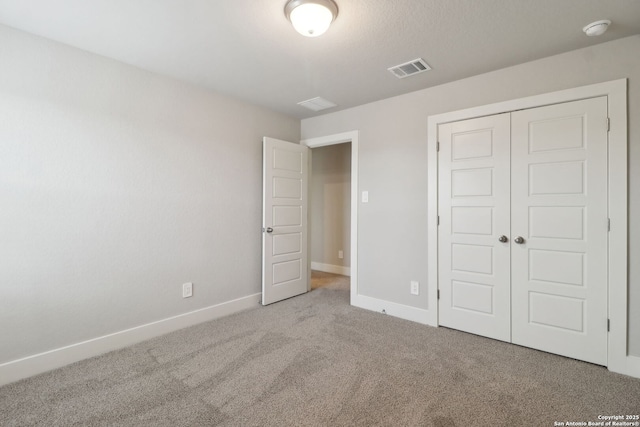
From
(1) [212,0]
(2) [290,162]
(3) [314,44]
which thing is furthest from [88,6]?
(2) [290,162]

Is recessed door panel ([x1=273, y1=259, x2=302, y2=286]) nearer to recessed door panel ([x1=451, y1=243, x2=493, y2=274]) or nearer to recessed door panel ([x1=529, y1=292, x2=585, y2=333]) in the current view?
recessed door panel ([x1=451, y1=243, x2=493, y2=274])

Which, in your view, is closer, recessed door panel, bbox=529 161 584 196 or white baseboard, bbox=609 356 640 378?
white baseboard, bbox=609 356 640 378

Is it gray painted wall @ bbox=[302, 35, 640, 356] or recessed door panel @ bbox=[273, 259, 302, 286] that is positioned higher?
gray painted wall @ bbox=[302, 35, 640, 356]

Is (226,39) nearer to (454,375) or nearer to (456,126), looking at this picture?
(456,126)

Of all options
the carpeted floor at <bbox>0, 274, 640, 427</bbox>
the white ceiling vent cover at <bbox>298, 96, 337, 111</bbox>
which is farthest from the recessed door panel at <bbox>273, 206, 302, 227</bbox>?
the carpeted floor at <bbox>0, 274, 640, 427</bbox>

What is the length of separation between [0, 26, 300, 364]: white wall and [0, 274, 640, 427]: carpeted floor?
1.40 feet

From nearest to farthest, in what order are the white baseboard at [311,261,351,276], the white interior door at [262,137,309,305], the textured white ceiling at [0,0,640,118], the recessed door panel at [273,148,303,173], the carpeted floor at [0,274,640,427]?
the carpeted floor at [0,274,640,427]
the textured white ceiling at [0,0,640,118]
the white interior door at [262,137,309,305]
the recessed door panel at [273,148,303,173]
the white baseboard at [311,261,351,276]

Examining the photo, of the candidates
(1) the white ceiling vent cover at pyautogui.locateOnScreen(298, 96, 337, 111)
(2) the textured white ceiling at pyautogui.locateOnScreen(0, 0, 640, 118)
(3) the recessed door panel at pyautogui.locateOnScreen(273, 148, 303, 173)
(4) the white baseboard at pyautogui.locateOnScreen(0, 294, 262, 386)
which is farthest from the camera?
(3) the recessed door panel at pyautogui.locateOnScreen(273, 148, 303, 173)

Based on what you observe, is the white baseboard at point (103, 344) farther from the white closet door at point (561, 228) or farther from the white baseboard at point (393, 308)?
the white closet door at point (561, 228)

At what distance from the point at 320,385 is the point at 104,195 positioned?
7.33ft

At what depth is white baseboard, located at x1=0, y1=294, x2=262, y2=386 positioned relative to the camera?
2.00m

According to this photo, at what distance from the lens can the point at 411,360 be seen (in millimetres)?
2234

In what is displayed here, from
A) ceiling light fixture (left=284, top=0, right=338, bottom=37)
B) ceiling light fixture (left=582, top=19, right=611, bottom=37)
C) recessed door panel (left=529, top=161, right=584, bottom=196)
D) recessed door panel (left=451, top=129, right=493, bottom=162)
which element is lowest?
recessed door panel (left=529, top=161, right=584, bottom=196)

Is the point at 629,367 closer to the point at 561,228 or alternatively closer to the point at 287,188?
the point at 561,228
